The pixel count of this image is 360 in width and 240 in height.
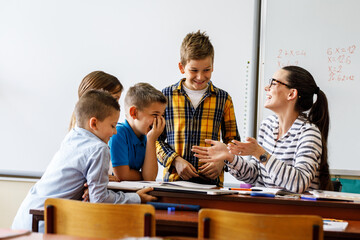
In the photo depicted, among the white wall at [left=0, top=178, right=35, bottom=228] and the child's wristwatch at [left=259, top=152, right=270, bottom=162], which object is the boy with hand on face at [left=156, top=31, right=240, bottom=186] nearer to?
the child's wristwatch at [left=259, top=152, right=270, bottom=162]

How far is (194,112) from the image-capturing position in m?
2.66

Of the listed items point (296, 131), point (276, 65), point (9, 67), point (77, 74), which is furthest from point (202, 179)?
point (9, 67)

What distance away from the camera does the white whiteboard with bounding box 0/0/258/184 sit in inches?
134

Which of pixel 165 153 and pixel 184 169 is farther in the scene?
pixel 165 153

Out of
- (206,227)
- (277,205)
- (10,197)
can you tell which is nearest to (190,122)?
(277,205)

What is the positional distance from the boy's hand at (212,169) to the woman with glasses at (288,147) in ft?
0.28

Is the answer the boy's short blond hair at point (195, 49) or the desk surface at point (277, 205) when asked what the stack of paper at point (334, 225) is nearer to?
the desk surface at point (277, 205)

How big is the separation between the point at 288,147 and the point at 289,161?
73 millimetres

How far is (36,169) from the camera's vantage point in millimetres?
3775

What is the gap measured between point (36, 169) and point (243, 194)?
96.6 inches

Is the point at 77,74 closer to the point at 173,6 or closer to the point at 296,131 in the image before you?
the point at 173,6

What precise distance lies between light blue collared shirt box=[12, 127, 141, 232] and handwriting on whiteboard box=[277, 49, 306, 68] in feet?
6.17

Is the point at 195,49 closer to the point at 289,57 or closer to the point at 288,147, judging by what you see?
the point at 288,147

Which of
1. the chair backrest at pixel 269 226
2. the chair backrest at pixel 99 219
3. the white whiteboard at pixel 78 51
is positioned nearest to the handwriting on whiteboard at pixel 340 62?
the white whiteboard at pixel 78 51
